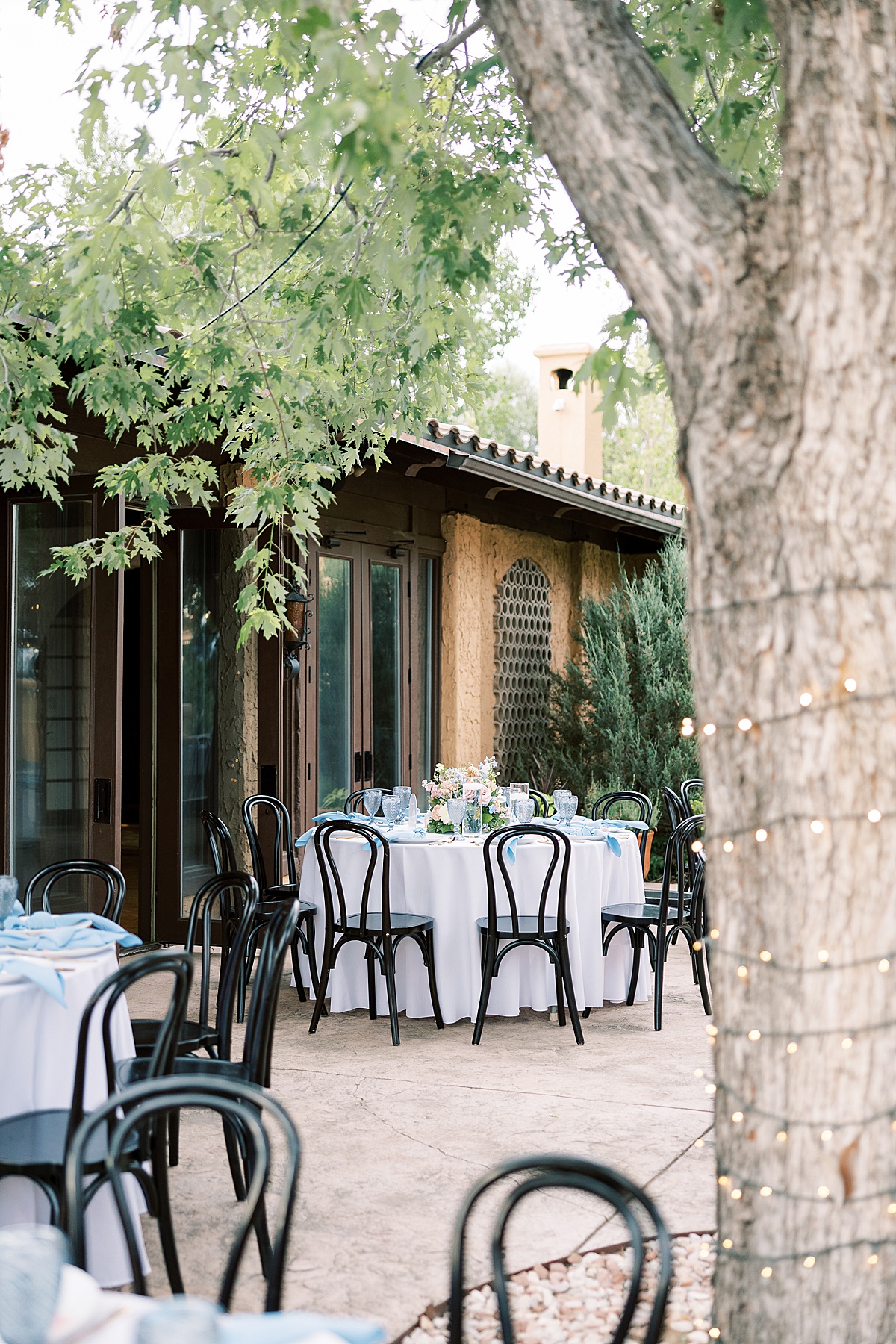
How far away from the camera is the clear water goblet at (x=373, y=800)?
231 inches

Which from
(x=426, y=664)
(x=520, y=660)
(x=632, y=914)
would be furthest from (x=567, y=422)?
(x=632, y=914)

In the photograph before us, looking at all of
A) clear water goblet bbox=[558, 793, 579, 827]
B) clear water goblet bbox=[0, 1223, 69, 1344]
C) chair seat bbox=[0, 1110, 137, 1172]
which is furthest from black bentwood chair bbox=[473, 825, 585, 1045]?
clear water goblet bbox=[0, 1223, 69, 1344]

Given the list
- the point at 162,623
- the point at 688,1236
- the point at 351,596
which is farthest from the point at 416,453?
the point at 688,1236

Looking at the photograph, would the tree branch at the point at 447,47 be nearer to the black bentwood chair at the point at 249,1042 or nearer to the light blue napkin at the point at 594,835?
the black bentwood chair at the point at 249,1042

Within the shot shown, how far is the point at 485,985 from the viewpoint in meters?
5.02

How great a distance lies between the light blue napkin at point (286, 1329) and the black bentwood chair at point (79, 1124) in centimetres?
107

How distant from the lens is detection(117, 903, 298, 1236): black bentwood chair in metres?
3.02

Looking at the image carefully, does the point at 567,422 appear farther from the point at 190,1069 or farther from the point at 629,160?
the point at 629,160

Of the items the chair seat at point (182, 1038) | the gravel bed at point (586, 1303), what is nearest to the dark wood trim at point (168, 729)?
the chair seat at point (182, 1038)

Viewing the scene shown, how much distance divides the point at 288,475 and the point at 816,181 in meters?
2.84

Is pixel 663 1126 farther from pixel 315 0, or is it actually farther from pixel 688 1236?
pixel 315 0

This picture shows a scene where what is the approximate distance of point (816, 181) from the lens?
68.5 inches

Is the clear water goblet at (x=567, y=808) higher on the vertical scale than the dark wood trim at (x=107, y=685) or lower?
lower

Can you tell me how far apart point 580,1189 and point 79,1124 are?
1452 millimetres
